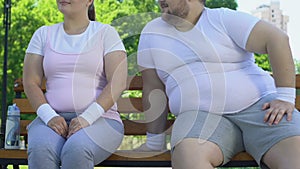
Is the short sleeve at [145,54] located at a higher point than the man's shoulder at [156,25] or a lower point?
lower

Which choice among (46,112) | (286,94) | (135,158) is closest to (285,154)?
(286,94)

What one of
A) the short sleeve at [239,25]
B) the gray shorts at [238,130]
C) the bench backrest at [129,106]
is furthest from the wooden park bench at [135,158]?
Answer: the short sleeve at [239,25]

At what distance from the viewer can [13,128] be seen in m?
3.29

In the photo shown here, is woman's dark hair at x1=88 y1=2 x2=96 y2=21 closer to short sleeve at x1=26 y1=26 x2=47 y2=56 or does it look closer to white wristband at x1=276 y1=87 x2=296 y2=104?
short sleeve at x1=26 y1=26 x2=47 y2=56

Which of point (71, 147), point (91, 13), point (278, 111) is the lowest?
point (71, 147)

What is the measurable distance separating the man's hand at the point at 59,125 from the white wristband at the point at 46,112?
0.10ft

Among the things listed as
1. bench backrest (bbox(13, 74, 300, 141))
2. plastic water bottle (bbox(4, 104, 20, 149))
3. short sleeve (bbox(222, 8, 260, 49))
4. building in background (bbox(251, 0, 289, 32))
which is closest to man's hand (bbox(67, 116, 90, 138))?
plastic water bottle (bbox(4, 104, 20, 149))

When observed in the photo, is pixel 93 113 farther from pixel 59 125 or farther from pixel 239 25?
pixel 239 25

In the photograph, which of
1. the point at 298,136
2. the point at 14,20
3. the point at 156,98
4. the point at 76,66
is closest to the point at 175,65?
the point at 156,98

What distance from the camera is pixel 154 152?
9.33 ft

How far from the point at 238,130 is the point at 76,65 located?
911 millimetres

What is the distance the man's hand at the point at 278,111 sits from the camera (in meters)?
2.50

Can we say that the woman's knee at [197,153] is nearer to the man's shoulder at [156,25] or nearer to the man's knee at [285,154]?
the man's knee at [285,154]

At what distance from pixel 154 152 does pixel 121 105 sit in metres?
0.81
